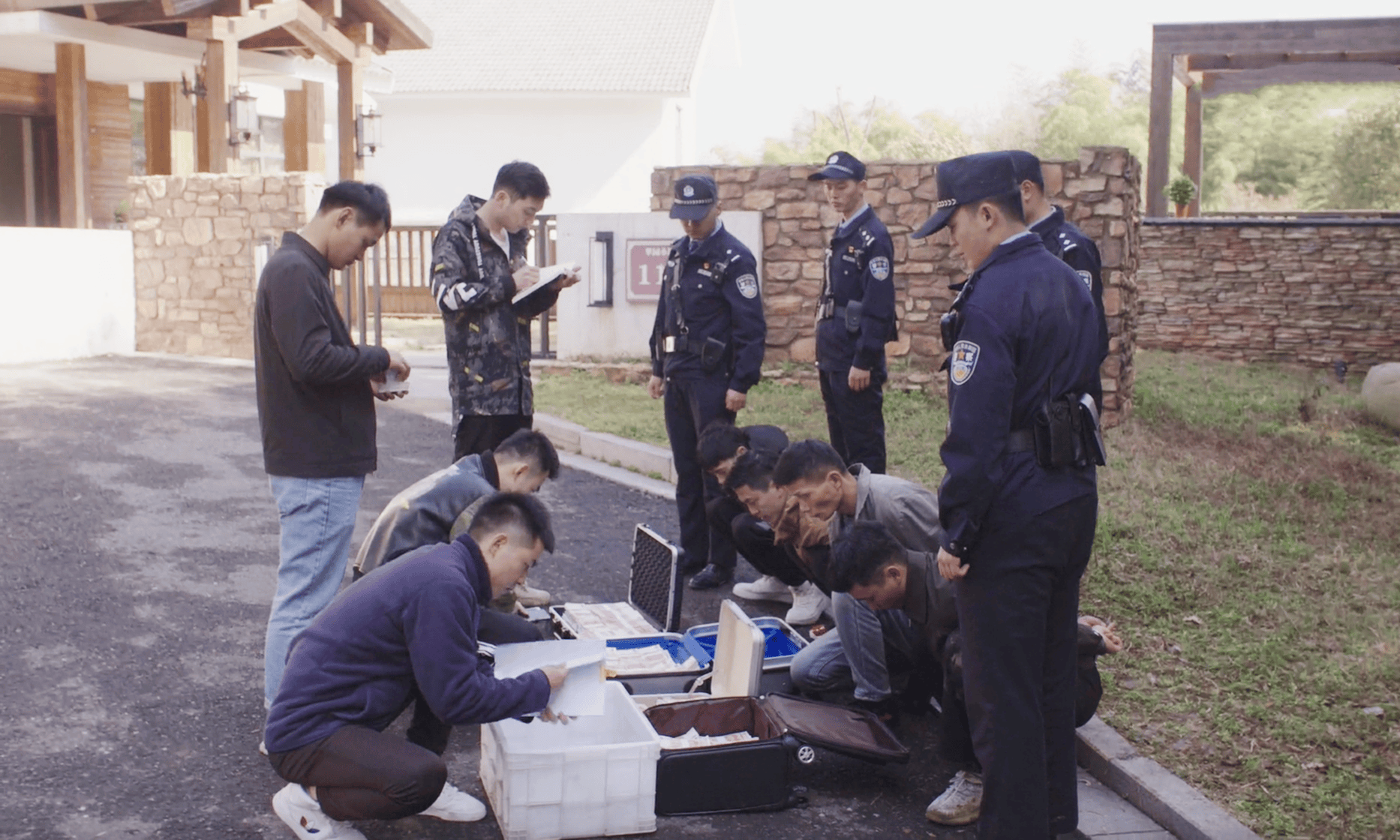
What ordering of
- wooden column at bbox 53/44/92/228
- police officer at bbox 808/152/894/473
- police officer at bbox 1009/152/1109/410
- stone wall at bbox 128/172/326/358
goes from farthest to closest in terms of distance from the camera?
wooden column at bbox 53/44/92/228 < stone wall at bbox 128/172/326/358 < police officer at bbox 808/152/894/473 < police officer at bbox 1009/152/1109/410

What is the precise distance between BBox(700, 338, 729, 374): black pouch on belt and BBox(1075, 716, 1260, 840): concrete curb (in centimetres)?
255

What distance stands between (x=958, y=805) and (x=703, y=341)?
2.99 metres

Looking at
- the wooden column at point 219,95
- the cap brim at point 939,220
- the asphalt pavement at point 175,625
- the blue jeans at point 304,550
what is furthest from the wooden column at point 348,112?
the cap brim at point 939,220

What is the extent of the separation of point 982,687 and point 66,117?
1659cm

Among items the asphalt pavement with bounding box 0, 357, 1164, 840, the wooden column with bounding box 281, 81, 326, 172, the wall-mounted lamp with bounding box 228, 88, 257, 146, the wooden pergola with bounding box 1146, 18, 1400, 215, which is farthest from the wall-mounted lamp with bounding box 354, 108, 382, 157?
the wooden pergola with bounding box 1146, 18, 1400, 215

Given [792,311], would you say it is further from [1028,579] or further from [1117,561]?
[1028,579]

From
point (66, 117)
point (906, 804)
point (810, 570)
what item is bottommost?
point (906, 804)

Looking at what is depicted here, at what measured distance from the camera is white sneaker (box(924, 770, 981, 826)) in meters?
4.12

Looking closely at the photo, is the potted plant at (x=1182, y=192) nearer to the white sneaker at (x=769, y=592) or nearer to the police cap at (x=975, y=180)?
the white sneaker at (x=769, y=592)

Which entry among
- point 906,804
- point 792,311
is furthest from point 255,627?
point 792,311

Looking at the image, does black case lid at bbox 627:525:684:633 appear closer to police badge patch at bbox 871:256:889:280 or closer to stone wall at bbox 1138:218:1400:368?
police badge patch at bbox 871:256:889:280

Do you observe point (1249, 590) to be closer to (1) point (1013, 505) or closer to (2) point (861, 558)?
(2) point (861, 558)

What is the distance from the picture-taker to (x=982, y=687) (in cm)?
365

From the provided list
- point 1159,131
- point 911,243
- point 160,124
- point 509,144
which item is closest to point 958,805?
point 911,243
